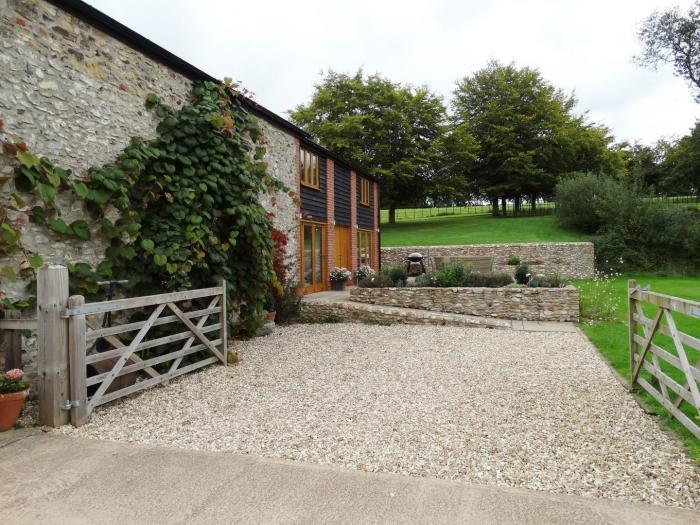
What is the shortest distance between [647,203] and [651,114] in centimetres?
3121

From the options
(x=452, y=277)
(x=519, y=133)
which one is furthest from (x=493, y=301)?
(x=519, y=133)

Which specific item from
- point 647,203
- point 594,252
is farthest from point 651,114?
point 594,252

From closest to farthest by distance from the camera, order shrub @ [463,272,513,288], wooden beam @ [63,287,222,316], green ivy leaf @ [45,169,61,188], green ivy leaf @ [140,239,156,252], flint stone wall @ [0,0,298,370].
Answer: wooden beam @ [63,287,222,316] → flint stone wall @ [0,0,298,370] → green ivy leaf @ [45,169,61,188] → green ivy leaf @ [140,239,156,252] → shrub @ [463,272,513,288]

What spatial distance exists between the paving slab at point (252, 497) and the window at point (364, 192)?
14837mm

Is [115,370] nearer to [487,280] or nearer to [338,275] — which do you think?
[487,280]

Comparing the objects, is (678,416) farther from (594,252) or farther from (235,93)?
(594,252)

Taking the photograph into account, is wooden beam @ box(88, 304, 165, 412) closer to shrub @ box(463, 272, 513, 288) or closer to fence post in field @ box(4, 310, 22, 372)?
fence post in field @ box(4, 310, 22, 372)

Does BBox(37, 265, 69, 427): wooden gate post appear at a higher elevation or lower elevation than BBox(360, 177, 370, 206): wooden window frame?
lower

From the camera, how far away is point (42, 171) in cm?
462

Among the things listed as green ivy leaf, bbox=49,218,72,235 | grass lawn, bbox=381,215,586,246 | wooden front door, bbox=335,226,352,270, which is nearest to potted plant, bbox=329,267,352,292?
wooden front door, bbox=335,226,352,270

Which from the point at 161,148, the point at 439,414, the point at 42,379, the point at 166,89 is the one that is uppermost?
the point at 166,89

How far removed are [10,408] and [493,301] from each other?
9368mm

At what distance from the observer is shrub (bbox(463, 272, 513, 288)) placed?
1121 centimetres

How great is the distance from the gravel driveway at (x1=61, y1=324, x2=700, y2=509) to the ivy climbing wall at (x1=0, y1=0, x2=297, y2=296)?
2210 millimetres
